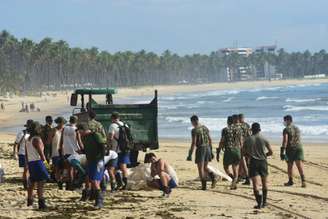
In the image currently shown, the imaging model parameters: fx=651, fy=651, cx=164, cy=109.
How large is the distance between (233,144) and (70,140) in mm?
3405

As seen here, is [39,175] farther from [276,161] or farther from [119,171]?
[276,161]

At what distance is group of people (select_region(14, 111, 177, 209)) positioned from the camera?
10.3 metres

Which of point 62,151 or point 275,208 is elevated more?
point 62,151

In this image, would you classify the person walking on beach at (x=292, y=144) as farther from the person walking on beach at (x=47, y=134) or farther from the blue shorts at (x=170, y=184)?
the person walking on beach at (x=47, y=134)

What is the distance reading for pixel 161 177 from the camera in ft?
38.9

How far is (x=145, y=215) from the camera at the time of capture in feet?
32.6

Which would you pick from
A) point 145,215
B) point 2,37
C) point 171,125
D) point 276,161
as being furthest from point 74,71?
point 145,215

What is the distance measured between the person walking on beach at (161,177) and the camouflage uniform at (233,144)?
5.41ft

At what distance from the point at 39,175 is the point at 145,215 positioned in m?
1.80

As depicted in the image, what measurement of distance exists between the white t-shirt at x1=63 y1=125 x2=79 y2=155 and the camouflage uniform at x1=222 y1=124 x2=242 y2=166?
10.5 feet

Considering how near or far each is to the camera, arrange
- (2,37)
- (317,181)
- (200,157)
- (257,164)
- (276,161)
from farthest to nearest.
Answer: (2,37)
(276,161)
(317,181)
(200,157)
(257,164)

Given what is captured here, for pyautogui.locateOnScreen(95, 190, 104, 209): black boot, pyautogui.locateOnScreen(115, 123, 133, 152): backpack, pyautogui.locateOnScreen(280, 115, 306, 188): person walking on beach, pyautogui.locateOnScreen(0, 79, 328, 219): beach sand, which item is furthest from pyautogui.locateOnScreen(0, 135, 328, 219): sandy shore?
pyautogui.locateOnScreen(115, 123, 133, 152): backpack

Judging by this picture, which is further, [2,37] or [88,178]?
[2,37]

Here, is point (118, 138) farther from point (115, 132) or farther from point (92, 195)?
point (92, 195)
